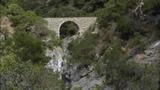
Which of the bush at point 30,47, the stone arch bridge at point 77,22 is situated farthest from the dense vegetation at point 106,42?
the stone arch bridge at point 77,22

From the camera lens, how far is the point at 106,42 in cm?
4666

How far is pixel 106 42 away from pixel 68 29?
40.4ft

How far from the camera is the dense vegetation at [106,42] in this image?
1334 inches

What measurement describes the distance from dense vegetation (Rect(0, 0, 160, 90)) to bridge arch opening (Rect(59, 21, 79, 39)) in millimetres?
31

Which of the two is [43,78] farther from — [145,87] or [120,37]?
[120,37]

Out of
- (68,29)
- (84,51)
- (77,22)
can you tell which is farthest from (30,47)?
(68,29)

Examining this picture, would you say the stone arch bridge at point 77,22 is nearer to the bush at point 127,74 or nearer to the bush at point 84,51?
the bush at point 84,51

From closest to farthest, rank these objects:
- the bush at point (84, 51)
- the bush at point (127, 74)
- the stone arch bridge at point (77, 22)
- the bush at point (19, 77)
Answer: the bush at point (19, 77) < the bush at point (127, 74) < the bush at point (84, 51) < the stone arch bridge at point (77, 22)

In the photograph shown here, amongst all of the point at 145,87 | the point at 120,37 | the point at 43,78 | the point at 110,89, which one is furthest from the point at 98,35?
the point at 43,78

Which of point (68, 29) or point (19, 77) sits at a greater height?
point (19, 77)

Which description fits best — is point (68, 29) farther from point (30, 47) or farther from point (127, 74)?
point (127, 74)

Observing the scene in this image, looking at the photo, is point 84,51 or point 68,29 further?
point 68,29

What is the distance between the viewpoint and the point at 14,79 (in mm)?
26266

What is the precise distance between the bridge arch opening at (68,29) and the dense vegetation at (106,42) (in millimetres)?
31
